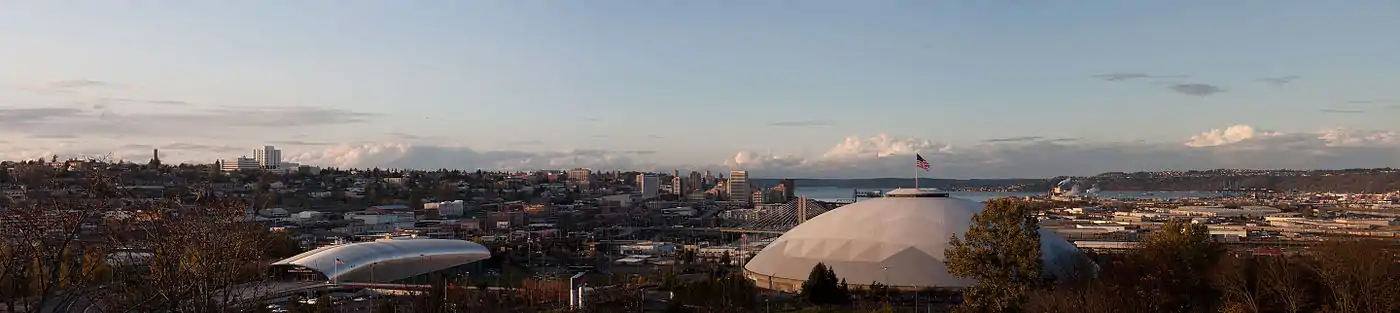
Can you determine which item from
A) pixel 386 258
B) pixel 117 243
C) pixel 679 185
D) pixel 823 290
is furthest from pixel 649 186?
pixel 117 243

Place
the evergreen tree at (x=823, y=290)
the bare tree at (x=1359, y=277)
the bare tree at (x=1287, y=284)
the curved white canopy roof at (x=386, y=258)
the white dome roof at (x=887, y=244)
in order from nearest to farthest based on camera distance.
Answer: the bare tree at (x=1359, y=277)
the bare tree at (x=1287, y=284)
the evergreen tree at (x=823, y=290)
the white dome roof at (x=887, y=244)
the curved white canopy roof at (x=386, y=258)

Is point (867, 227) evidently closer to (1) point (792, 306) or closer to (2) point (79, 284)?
(1) point (792, 306)

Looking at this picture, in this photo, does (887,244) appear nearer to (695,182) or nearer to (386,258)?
(386,258)

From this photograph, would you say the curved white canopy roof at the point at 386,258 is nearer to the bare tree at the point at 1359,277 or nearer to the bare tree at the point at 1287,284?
the bare tree at the point at 1287,284

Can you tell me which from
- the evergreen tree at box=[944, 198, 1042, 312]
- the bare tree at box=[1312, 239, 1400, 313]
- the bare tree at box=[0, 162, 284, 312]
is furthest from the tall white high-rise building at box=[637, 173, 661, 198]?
the bare tree at box=[0, 162, 284, 312]

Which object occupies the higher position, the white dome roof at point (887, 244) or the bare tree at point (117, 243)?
the bare tree at point (117, 243)

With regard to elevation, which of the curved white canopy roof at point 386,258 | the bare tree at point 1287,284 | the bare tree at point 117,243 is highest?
the bare tree at point 117,243

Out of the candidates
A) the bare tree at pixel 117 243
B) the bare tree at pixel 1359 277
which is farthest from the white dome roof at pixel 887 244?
the bare tree at pixel 117 243

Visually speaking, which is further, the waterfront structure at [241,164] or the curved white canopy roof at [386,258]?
the waterfront structure at [241,164]
